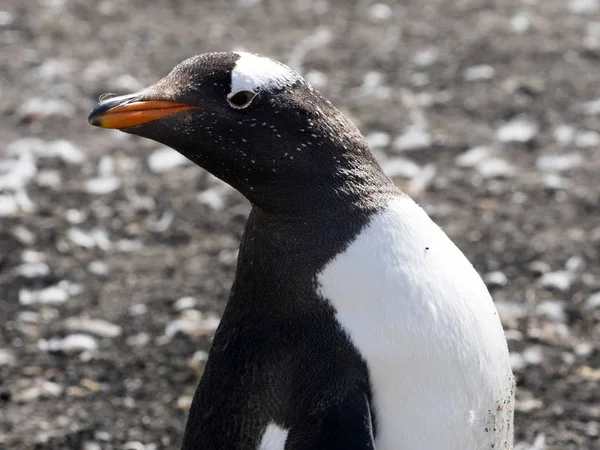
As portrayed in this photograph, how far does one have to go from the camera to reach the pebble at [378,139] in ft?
20.6

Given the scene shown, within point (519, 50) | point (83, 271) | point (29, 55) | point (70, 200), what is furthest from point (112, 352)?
point (519, 50)

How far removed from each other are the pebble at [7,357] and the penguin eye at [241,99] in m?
2.19

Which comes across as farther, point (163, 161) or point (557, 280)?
point (163, 161)

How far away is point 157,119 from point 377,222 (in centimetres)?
65

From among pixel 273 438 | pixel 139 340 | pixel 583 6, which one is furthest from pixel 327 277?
pixel 583 6

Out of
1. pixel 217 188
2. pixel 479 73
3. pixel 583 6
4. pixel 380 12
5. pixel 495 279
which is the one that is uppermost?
pixel 583 6

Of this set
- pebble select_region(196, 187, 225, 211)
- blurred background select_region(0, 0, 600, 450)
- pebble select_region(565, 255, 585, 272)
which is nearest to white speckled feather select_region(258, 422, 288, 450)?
blurred background select_region(0, 0, 600, 450)

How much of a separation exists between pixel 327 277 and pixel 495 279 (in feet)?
7.67

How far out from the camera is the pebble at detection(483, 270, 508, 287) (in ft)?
16.2

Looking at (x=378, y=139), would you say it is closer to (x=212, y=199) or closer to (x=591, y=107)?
(x=212, y=199)

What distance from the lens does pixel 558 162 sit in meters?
6.03

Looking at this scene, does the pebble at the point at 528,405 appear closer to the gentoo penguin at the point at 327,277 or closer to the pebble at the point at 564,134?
the gentoo penguin at the point at 327,277

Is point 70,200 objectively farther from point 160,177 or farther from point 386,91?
point 386,91

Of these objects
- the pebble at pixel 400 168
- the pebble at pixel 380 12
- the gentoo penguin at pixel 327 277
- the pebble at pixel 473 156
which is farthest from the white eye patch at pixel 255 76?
the pebble at pixel 380 12
